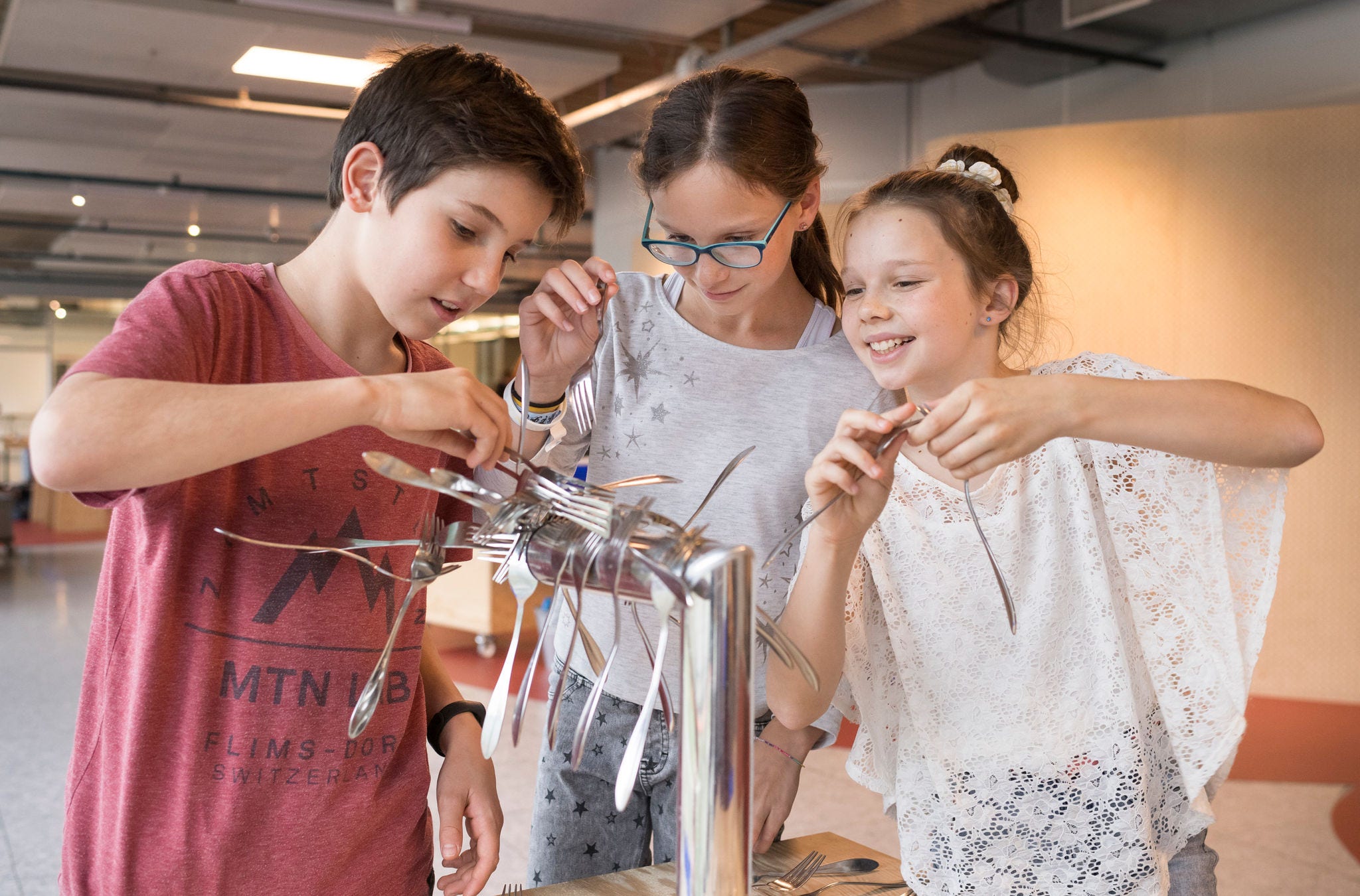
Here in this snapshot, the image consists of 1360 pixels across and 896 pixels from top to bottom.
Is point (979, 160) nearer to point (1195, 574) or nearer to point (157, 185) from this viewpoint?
point (1195, 574)

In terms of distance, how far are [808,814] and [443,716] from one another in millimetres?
2534

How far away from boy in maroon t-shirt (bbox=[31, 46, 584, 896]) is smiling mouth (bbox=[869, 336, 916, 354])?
1.22 ft

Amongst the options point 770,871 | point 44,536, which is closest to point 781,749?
point 770,871

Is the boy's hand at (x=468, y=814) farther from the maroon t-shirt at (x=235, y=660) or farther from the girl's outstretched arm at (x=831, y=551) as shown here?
the girl's outstretched arm at (x=831, y=551)

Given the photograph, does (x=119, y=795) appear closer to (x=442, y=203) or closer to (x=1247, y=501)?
(x=442, y=203)

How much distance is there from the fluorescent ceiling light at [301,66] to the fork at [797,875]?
186 inches

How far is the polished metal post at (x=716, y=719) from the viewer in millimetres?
702

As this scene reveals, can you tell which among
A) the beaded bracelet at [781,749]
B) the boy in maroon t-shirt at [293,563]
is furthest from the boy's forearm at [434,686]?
the beaded bracelet at [781,749]

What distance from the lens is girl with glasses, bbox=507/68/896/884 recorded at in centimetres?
124

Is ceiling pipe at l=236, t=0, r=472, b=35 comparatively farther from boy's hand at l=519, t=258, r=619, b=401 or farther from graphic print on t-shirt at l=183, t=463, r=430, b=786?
graphic print on t-shirt at l=183, t=463, r=430, b=786

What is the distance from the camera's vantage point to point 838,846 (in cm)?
128

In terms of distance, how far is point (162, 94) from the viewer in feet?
19.0

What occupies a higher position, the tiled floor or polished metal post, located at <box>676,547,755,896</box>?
polished metal post, located at <box>676,547,755,896</box>

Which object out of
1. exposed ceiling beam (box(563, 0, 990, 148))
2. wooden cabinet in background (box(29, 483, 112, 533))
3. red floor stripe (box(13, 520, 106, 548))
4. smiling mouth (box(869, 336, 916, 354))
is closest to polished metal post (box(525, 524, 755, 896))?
smiling mouth (box(869, 336, 916, 354))
